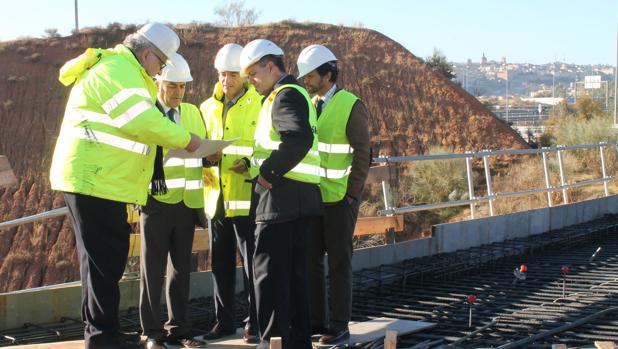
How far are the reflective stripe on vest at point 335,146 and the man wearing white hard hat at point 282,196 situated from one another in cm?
70

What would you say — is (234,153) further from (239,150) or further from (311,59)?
(311,59)

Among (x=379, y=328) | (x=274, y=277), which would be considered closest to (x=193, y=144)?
(x=274, y=277)

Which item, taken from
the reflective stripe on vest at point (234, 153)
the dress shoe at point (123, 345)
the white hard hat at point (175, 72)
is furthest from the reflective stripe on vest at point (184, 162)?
the dress shoe at point (123, 345)

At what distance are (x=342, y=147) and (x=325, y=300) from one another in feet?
3.63

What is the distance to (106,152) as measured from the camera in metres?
5.29

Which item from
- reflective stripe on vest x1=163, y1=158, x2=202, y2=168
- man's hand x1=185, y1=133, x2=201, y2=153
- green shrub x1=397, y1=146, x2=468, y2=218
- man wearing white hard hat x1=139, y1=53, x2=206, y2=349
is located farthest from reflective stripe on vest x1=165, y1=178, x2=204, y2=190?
green shrub x1=397, y1=146, x2=468, y2=218

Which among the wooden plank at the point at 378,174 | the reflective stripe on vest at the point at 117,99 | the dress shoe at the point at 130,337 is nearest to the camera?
the reflective stripe on vest at the point at 117,99

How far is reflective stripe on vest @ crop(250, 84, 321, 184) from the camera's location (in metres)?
5.67

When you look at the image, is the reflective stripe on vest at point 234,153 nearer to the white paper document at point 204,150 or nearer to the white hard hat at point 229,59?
the white hard hat at point 229,59

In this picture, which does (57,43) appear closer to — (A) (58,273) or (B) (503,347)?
(A) (58,273)

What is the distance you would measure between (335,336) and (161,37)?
91.4 inches

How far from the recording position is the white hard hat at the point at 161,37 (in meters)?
5.51

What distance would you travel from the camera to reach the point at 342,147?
662 cm

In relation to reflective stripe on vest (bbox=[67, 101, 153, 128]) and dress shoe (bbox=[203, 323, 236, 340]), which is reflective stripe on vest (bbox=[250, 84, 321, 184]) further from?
dress shoe (bbox=[203, 323, 236, 340])
